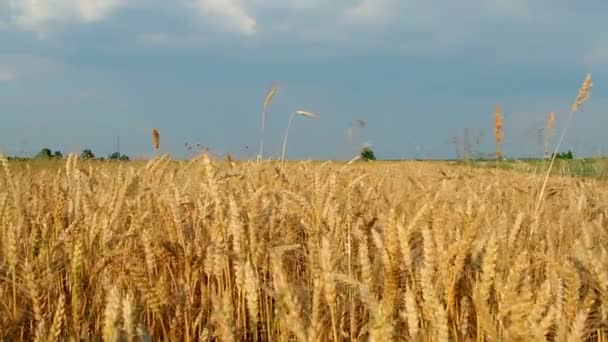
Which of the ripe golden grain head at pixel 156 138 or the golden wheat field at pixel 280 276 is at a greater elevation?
the ripe golden grain head at pixel 156 138

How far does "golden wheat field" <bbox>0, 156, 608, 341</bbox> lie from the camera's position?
1.06m

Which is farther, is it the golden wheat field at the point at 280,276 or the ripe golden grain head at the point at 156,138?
the ripe golden grain head at the point at 156,138

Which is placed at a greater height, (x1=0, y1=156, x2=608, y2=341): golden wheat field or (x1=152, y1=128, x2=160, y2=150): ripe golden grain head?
(x1=152, y1=128, x2=160, y2=150): ripe golden grain head

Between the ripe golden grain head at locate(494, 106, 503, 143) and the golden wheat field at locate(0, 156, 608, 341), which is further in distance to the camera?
the ripe golden grain head at locate(494, 106, 503, 143)

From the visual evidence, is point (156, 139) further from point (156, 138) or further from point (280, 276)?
point (280, 276)

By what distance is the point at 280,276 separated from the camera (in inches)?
42.1

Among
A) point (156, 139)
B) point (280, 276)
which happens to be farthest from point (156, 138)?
point (280, 276)

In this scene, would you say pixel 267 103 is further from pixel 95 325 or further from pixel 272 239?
pixel 95 325

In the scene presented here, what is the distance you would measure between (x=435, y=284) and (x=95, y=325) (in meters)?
0.83

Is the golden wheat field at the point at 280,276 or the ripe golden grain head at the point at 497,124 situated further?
the ripe golden grain head at the point at 497,124

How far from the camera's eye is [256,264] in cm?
159

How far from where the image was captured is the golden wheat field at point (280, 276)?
1.06 metres

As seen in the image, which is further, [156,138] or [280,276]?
[156,138]

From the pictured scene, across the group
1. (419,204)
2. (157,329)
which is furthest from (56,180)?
(419,204)
